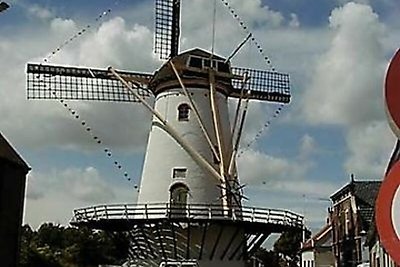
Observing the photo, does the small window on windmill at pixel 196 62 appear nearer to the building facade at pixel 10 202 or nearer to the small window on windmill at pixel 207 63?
the small window on windmill at pixel 207 63

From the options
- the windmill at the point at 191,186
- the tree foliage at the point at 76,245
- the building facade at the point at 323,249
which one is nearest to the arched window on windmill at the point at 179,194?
the windmill at the point at 191,186

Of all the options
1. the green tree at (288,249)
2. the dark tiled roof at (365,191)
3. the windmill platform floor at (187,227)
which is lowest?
the windmill platform floor at (187,227)

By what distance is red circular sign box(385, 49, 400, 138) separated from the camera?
206 centimetres

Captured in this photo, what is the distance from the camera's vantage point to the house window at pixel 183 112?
29.5 metres

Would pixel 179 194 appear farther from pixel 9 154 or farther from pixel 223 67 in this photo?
pixel 9 154

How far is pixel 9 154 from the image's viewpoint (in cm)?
2575

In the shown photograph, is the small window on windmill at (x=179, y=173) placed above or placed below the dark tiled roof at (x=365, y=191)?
below

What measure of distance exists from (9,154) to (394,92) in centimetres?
2490

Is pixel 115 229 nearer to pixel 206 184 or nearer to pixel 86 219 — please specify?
pixel 86 219

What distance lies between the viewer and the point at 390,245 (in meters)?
2.05

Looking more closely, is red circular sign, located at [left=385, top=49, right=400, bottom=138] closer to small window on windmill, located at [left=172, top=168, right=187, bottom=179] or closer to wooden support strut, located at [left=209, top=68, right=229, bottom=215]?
wooden support strut, located at [left=209, top=68, right=229, bottom=215]

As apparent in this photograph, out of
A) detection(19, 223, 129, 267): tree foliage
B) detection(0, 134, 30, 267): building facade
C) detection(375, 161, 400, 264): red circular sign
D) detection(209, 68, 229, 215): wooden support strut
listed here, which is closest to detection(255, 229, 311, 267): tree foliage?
detection(19, 223, 129, 267): tree foliage

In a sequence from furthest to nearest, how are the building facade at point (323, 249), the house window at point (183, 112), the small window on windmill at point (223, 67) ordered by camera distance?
the building facade at point (323, 249) → the small window on windmill at point (223, 67) → the house window at point (183, 112)

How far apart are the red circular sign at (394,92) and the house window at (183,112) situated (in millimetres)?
27314
